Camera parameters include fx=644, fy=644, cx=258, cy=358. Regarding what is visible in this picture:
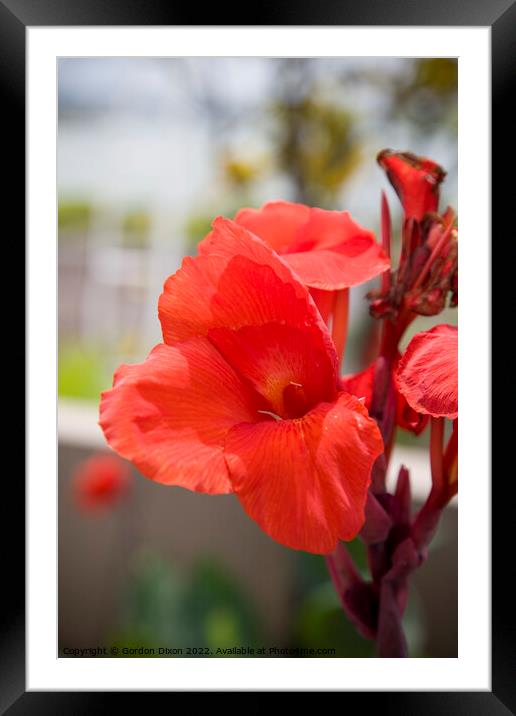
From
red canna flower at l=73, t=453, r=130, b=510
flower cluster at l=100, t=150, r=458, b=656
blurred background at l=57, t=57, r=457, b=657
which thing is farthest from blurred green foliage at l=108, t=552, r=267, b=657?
flower cluster at l=100, t=150, r=458, b=656

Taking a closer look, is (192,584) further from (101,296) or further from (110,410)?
(110,410)

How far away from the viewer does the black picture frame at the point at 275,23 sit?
0.38m

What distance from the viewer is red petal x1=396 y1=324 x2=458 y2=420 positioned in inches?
10.5

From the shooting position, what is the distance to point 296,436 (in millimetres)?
248

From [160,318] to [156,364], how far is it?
0.02 m

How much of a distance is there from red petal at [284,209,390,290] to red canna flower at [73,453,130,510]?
90 centimetres

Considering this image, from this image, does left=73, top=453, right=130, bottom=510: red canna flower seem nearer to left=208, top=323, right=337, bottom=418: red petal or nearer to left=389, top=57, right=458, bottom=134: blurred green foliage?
left=389, top=57, right=458, bottom=134: blurred green foliage

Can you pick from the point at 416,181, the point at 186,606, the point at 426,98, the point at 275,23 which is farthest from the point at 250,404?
the point at 186,606

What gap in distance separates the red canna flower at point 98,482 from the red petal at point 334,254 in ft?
2.95

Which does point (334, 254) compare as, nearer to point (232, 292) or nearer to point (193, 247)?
point (232, 292)

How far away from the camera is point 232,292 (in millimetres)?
258

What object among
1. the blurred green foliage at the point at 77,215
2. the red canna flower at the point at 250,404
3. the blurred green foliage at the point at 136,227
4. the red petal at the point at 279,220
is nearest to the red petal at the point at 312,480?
the red canna flower at the point at 250,404

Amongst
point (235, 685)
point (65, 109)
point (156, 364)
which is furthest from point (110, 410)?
point (65, 109)

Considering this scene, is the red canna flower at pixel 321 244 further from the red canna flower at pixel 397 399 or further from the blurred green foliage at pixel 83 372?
the blurred green foliage at pixel 83 372
